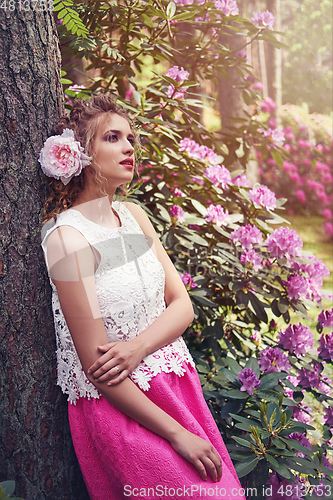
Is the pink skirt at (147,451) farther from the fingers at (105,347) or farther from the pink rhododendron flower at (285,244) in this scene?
the pink rhododendron flower at (285,244)

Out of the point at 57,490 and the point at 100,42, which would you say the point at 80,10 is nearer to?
the point at 100,42

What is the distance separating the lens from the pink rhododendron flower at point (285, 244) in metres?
1.80

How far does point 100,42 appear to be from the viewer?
5.61ft

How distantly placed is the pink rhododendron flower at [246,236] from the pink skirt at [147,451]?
0.77m

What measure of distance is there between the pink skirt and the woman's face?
685 mm

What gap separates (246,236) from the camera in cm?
182

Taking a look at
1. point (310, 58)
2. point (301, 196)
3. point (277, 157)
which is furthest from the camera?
point (310, 58)

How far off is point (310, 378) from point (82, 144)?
4.70ft

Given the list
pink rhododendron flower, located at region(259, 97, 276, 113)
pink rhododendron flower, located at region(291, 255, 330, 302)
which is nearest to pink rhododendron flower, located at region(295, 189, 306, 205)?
pink rhododendron flower, located at region(259, 97, 276, 113)

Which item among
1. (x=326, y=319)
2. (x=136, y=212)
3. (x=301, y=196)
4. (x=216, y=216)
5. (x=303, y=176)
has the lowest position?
(x=301, y=196)

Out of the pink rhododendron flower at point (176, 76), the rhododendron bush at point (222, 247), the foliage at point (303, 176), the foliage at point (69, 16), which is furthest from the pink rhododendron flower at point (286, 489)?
the foliage at point (303, 176)

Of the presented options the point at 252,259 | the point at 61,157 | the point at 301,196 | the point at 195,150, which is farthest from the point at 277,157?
the point at 301,196

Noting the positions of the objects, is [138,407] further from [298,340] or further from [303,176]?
[303,176]

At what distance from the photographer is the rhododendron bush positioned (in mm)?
1551
